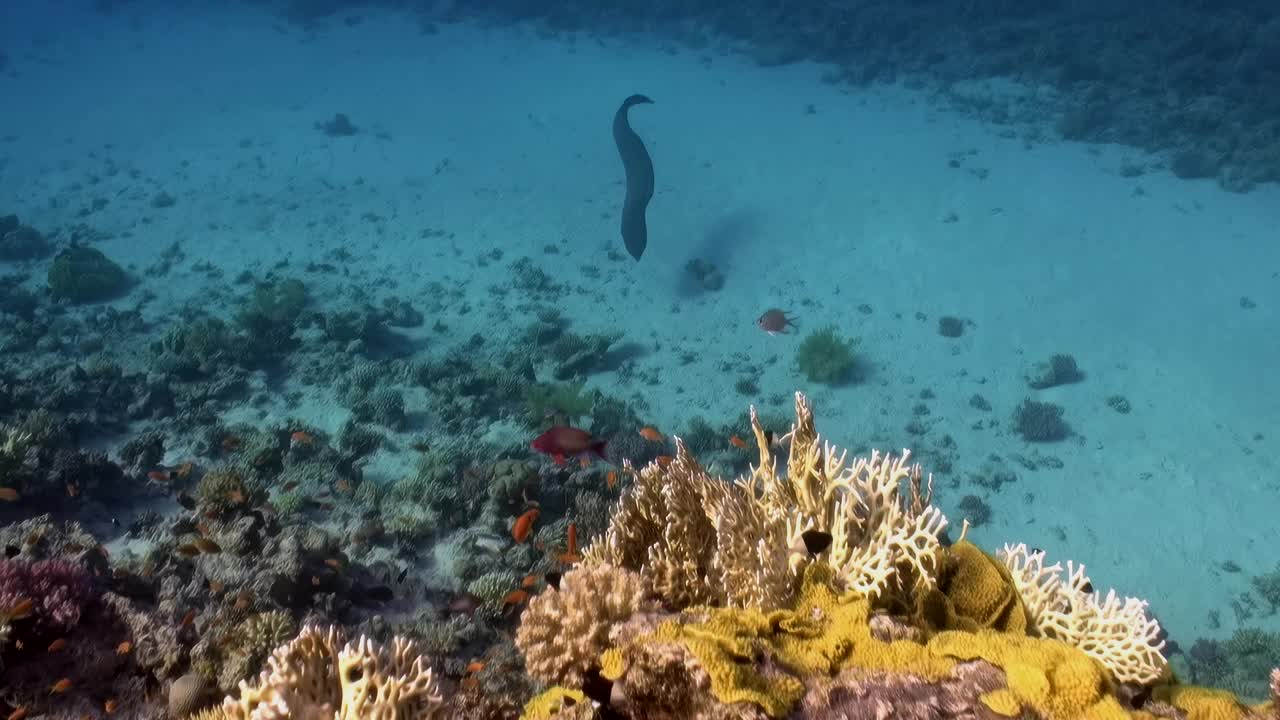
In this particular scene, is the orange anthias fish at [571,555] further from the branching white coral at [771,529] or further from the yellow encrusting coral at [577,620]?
the yellow encrusting coral at [577,620]

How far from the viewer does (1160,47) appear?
2889 cm

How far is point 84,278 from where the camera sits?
17.5 m

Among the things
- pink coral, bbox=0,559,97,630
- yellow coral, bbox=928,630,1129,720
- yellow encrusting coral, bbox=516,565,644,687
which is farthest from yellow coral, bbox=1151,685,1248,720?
pink coral, bbox=0,559,97,630

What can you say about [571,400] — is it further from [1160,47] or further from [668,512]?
[1160,47]

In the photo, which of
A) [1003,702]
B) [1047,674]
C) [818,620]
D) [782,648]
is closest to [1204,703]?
[1047,674]

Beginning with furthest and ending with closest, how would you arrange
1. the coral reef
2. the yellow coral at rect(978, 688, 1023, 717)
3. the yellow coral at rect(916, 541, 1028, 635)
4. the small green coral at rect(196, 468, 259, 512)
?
the small green coral at rect(196, 468, 259, 512), the yellow coral at rect(916, 541, 1028, 635), the coral reef, the yellow coral at rect(978, 688, 1023, 717)

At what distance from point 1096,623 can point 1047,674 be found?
1.03 m

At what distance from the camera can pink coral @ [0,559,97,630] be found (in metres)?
4.93

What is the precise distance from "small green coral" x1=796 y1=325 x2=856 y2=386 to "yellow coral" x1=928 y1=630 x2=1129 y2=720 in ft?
41.7

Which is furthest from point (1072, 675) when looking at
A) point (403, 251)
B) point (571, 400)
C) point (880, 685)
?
point (403, 251)

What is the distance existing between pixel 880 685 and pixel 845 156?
2516 centimetres

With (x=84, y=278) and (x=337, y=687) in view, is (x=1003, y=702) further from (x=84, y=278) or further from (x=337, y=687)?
(x=84, y=278)

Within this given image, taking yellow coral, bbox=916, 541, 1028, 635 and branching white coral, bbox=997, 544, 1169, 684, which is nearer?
branching white coral, bbox=997, 544, 1169, 684

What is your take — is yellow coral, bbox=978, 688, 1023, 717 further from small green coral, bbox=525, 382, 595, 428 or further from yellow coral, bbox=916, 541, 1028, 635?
small green coral, bbox=525, 382, 595, 428
